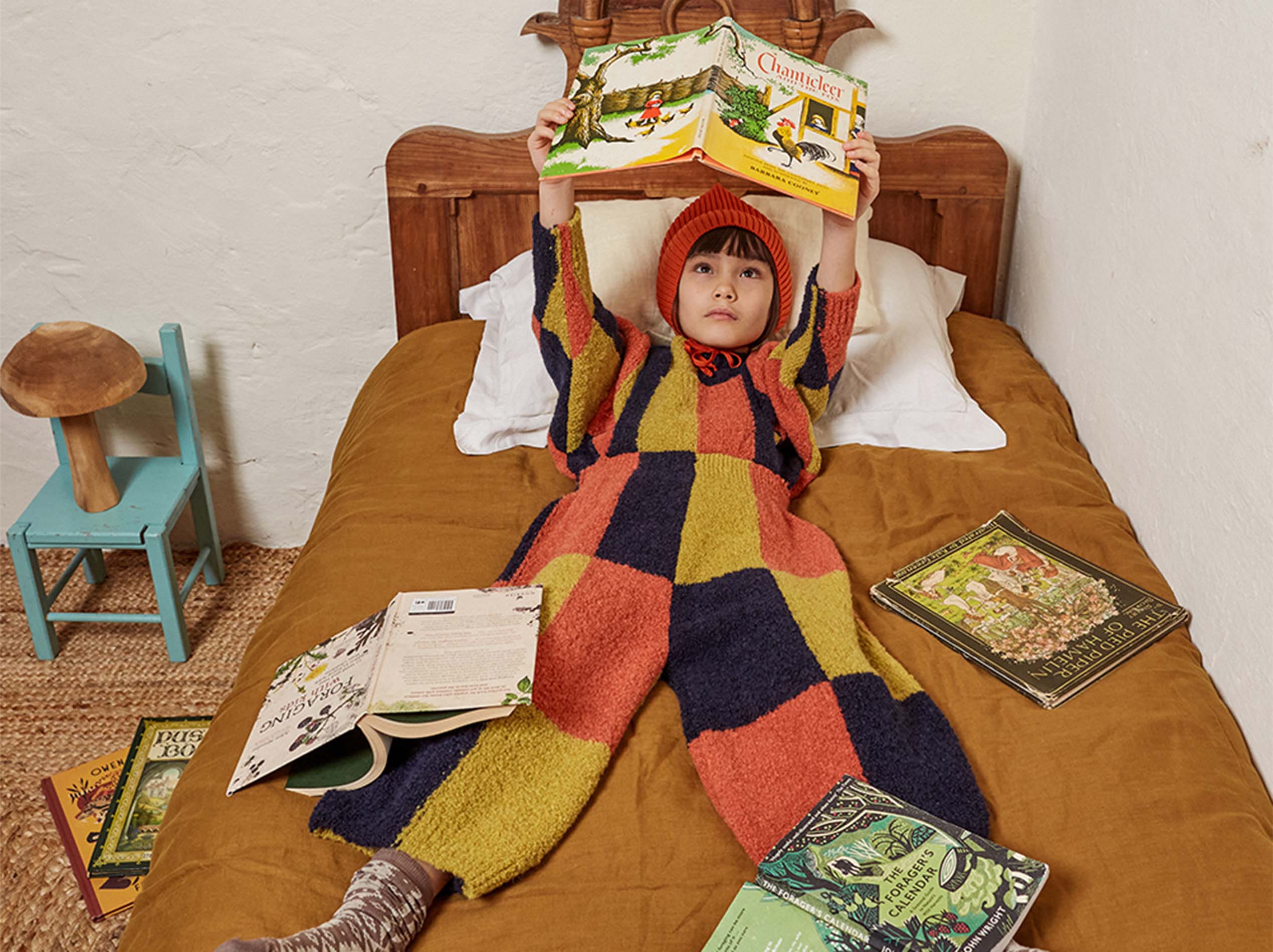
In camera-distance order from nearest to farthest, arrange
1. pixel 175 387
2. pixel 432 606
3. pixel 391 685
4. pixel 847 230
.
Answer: pixel 391 685, pixel 432 606, pixel 847 230, pixel 175 387

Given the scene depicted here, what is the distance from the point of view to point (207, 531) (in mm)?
2164

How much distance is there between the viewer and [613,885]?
985mm

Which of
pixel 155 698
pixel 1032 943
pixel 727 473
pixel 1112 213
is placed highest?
pixel 1112 213

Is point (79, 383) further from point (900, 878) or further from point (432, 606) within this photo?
point (900, 878)

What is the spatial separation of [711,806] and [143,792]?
3.01 feet

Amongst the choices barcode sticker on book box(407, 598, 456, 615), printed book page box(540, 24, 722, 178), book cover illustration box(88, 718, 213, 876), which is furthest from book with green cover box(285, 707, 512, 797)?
printed book page box(540, 24, 722, 178)

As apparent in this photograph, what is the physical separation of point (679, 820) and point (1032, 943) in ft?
1.05

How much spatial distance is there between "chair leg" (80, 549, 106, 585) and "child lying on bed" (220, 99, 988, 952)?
1.09 meters

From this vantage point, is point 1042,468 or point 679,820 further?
point 1042,468

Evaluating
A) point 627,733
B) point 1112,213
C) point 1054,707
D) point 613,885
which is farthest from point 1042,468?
point 613,885

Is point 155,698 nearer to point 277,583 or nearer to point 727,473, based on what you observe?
point 277,583

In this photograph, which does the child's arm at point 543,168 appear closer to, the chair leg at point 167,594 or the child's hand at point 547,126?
the child's hand at point 547,126

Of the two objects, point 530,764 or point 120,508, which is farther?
point 120,508

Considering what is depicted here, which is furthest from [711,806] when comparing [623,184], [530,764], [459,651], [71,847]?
[623,184]
